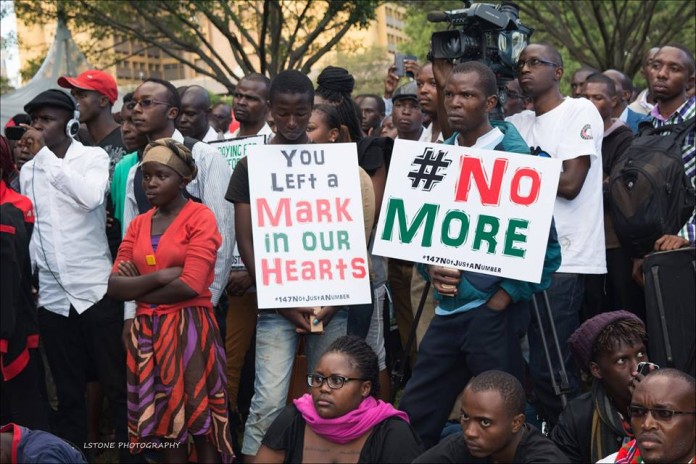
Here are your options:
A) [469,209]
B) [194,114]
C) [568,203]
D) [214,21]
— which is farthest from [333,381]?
[214,21]

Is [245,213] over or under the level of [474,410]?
over

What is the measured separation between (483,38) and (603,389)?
2137 mm

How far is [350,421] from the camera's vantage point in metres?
5.01

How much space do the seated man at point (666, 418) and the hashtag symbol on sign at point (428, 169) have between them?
163 cm

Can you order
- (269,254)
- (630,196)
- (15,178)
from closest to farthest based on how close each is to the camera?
(269,254) < (630,196) < (15,178)

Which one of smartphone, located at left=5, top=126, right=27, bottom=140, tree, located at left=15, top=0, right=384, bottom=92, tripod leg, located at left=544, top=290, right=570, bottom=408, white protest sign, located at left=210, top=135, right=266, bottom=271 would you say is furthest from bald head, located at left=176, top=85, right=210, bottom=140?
tree, located at left=15, top=0, right=384, bottom=92

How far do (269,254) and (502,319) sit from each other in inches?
52.0

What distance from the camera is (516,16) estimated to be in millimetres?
6664

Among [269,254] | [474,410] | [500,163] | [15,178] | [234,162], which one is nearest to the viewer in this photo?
[474,410]

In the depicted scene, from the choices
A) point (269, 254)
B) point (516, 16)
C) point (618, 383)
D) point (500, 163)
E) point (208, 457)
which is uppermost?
point (516, 16)

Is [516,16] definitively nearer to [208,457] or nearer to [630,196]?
[630,196]

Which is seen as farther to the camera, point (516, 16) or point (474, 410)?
point (516, 16)

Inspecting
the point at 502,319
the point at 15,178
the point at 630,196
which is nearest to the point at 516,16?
the point at 630,196

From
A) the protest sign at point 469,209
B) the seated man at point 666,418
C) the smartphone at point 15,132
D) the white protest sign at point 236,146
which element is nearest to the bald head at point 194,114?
the white protest sign at point 236,146
